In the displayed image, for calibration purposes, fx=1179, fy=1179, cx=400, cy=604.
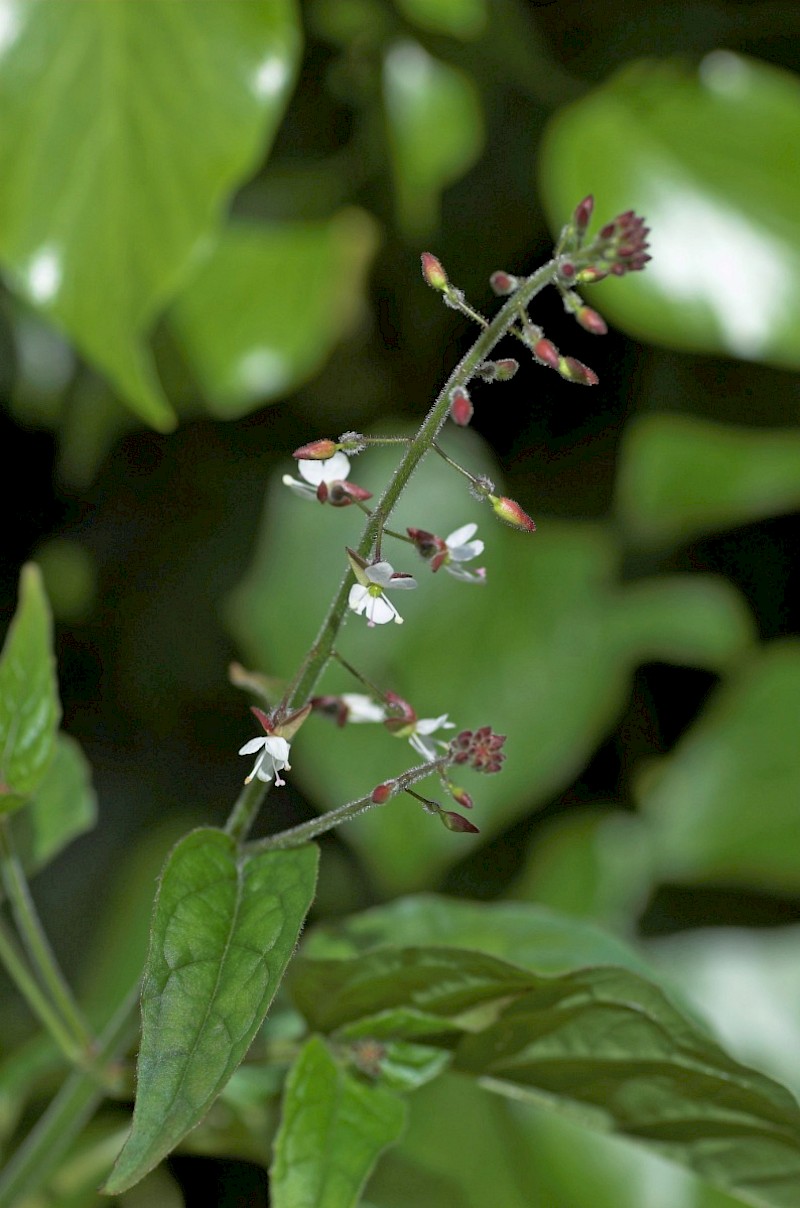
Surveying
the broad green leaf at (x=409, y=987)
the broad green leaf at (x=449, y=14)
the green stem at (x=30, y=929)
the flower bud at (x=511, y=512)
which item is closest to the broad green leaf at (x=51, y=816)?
the green stem at (x=30, y=929)

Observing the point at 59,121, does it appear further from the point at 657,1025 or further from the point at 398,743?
the point at 657,1025

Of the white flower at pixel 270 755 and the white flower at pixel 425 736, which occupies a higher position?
→ the white flower at pixel 270 755

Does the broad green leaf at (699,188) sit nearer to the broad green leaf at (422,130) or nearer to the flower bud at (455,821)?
the broad green leaf at (422,130)

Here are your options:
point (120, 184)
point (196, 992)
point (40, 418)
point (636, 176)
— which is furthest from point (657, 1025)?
point (40, 418)

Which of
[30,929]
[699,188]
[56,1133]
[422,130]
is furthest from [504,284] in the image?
[422,130]

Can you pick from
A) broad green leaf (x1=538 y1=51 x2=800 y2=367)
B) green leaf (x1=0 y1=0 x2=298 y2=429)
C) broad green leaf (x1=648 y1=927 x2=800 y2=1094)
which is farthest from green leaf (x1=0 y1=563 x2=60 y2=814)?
broad green leaf (x1=648 y1=927 x2=800 y2=1094)

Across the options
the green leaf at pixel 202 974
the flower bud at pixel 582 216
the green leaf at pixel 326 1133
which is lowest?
the green leaf at pixel 326 1133
